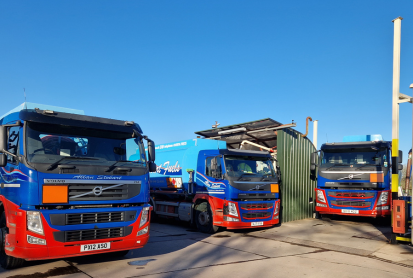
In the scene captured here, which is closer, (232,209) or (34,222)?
(34,222)

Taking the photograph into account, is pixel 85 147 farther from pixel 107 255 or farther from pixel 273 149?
pixel 273 149

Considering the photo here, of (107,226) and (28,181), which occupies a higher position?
(28,181)

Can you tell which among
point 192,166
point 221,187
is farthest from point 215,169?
point 192,166

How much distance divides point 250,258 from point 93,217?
3.35 meters

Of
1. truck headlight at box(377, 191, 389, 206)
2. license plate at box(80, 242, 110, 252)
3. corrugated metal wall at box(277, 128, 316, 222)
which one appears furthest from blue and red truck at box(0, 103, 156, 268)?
truck headlight at box(377, 191, 389, 206)

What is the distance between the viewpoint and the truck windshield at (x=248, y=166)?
10.6 meters

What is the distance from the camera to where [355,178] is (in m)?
12.5

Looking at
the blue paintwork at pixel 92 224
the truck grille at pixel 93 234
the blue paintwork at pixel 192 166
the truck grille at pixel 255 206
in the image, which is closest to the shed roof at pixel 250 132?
the blue paintwork at pixel 192 166

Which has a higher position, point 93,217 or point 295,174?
point 295,174

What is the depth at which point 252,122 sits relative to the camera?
1273 cm

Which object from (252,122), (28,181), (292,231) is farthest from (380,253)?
(28,181)

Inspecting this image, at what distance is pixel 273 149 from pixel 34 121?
10.9 m

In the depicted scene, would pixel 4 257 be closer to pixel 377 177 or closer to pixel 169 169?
pixel 169 169

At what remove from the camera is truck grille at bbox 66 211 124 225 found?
5918mm
